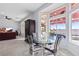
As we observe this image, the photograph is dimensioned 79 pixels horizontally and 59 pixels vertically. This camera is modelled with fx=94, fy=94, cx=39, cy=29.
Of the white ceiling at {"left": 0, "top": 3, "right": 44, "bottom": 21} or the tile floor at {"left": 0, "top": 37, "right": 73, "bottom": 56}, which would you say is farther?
the white ceiling at {"left": 0, "top": 3, "right": 44, "bottom": 21}

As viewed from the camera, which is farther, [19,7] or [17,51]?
[19,7]

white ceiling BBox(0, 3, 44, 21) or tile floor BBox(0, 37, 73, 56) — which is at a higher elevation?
white ceiling BBox(0, 3, 44, 21)

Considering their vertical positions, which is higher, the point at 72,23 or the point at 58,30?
the point at 72,23

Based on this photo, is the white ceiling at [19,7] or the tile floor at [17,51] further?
the white ceiling at [19,7]

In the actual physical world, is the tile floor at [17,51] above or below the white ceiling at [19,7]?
below

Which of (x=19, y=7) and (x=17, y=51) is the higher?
(x=19, y=7)

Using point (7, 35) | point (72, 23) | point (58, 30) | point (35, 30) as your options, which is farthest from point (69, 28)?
point (7, 35)

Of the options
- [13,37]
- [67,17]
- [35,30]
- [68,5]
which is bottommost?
[13,37]

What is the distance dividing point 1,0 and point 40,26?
4926mm

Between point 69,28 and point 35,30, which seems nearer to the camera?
point 69,28

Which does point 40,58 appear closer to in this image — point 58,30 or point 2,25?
point 58,30

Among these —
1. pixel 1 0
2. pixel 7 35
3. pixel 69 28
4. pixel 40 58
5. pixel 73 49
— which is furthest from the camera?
pixel 7 35

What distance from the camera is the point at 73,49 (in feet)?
13.8

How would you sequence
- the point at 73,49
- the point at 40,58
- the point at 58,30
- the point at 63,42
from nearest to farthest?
1. the point at 40,58
2. the point at 73,49
3. the point at 63,42
4. the point at 58,30
